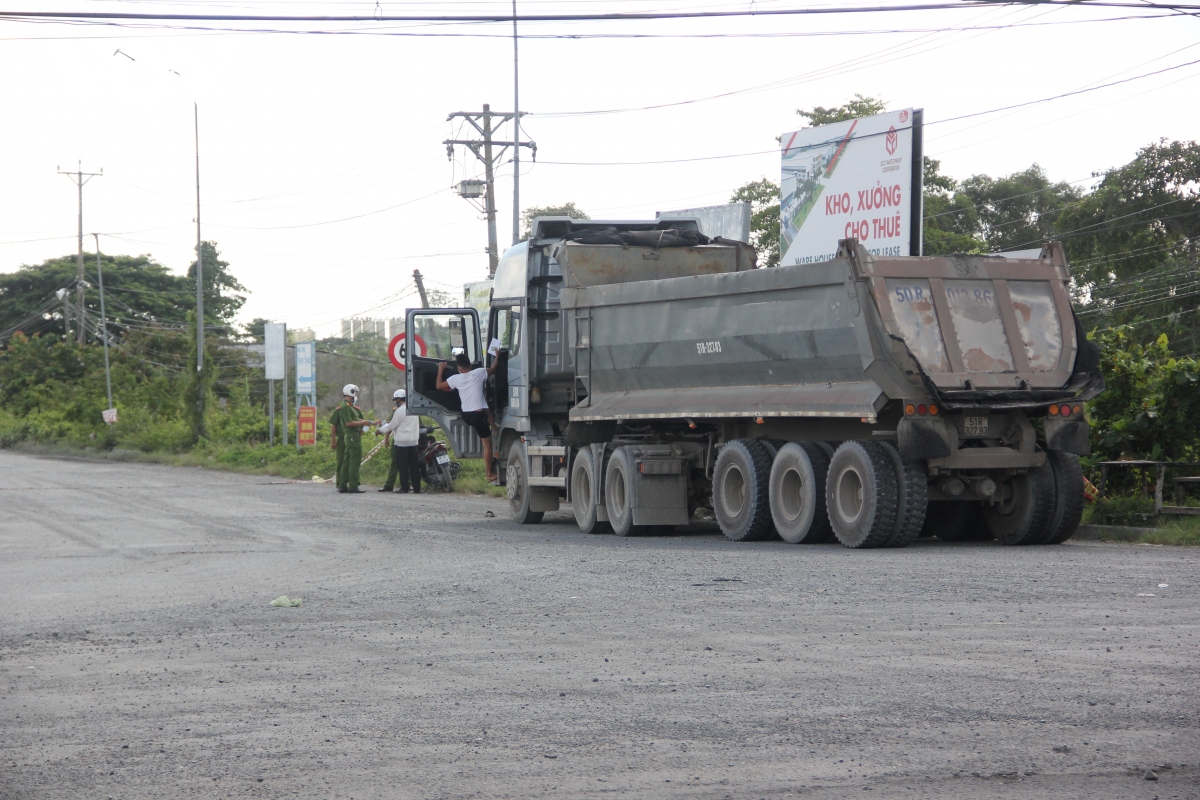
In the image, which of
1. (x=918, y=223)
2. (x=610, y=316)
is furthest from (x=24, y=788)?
(x=918, y=223)

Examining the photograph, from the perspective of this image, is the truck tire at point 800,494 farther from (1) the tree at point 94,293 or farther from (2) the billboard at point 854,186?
(1) the tree at point 94,293

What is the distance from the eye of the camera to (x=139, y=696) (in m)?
6.39

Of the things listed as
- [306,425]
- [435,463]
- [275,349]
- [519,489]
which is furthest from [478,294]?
[519,489]

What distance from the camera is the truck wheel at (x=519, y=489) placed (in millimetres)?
17844

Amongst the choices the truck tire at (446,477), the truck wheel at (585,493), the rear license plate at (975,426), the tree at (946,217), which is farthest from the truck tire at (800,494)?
the tree at (946,217)

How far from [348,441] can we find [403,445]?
3.71 ft

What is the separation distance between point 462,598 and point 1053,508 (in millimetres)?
6149

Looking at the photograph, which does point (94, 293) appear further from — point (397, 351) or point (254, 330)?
point (397, 351)

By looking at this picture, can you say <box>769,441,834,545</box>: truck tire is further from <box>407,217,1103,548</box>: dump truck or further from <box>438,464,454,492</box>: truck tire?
<box>438,464,454,492</box>: truck tire

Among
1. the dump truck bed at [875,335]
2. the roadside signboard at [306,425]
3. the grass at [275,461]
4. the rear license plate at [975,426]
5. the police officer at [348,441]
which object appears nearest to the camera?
the dump truck bed at [875,335]

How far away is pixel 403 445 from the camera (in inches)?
934

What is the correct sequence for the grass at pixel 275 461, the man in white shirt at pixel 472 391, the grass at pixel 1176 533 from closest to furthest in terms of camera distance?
the grass at pixel 1176 533, the man in white shirt at pixel 472 391, the grass at pixel 275 461

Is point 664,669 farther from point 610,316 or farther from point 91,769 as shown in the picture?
point 610,316

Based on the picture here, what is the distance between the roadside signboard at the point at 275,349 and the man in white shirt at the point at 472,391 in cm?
1934
